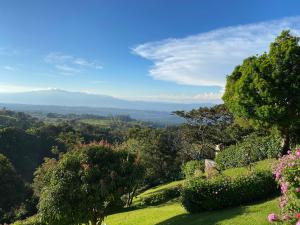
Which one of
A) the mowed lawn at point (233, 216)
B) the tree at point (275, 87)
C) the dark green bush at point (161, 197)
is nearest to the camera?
the mowed lawn at point (233, 216)

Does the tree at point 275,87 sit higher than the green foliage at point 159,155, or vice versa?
the tree at point 275,87

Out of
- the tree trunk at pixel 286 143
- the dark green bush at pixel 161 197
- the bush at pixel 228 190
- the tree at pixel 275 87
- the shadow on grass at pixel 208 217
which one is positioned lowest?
the dark green bush at pixel 161 197

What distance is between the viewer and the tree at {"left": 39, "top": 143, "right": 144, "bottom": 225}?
13078 millimetres

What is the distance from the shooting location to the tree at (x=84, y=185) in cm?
1308

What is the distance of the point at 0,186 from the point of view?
3588 cm

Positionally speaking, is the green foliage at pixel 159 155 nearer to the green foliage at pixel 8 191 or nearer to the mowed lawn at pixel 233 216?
the green foliage at pixel 8 191

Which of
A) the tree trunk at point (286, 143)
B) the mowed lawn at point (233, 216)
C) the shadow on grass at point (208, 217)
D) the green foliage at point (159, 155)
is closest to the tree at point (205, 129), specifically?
the green foliage at point (159, 155)

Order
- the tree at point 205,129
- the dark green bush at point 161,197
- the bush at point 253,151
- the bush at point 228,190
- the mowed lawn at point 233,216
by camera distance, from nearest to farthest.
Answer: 1. the mowed lawn at point 233,216
2. the bush at point 228,190
3. the bush at point 253,151
4. the dark green bush at point 161,197
5. the tree at point 205,129

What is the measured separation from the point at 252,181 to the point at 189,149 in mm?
31059

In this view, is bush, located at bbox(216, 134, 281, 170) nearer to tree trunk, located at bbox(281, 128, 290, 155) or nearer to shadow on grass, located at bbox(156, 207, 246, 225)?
Answer: tree trunk, located at bbox(281, 128, 290, 155)

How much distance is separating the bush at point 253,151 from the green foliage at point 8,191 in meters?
23.3

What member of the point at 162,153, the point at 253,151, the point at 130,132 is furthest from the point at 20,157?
the point at 253,151

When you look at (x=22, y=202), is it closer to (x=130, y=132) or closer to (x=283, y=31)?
(x=130, y=132)

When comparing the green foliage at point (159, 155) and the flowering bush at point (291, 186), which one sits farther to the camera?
the green foliage at point (159, 155)
